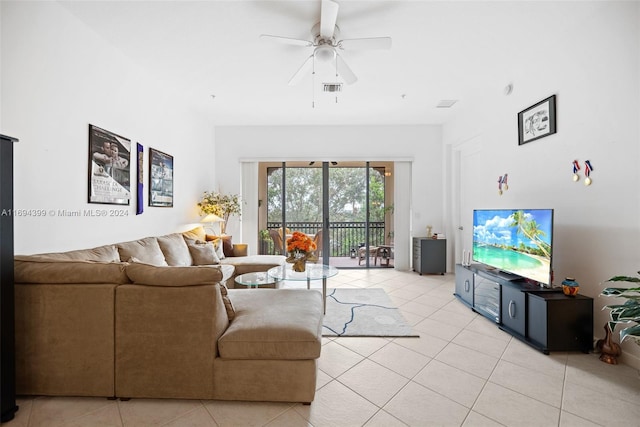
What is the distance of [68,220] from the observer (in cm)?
231

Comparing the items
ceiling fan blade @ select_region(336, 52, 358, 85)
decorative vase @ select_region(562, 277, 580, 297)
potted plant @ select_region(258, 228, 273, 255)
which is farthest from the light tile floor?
potted plant @ select_region(258, 228, 273, 255)

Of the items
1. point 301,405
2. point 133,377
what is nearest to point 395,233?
point 301,405

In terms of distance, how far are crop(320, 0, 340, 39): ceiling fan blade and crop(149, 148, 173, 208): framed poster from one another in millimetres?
2471

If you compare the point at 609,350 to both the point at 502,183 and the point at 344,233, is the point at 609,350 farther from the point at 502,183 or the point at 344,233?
the point at 344,233

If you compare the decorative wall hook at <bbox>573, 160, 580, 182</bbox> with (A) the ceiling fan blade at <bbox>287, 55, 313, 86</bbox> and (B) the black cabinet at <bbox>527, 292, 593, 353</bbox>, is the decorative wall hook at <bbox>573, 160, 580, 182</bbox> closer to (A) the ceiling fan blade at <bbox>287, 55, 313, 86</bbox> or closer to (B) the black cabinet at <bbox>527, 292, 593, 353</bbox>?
(B) the black cabinet at <bbox>527, 292, 593, 353</bbox>

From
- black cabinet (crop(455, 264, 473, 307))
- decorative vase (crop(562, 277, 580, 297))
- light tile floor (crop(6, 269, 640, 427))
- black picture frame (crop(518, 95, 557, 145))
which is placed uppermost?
black picture frame (crop(518, 95, 557, 145))

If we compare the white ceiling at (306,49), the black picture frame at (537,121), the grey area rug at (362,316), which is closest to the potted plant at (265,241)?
the grey area rug at (362,316)

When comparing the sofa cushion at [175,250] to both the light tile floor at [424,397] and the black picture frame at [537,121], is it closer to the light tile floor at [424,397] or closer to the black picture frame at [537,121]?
the light tile floor at [424,397]

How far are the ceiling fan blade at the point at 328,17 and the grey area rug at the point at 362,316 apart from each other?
265 cm

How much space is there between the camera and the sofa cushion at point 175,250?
3180 mm

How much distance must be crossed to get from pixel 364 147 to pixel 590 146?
11.2ft

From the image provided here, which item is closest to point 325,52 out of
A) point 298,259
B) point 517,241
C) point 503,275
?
point 298,259

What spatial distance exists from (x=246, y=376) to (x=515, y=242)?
2732 mm

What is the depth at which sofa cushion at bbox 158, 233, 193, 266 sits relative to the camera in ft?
10.4
